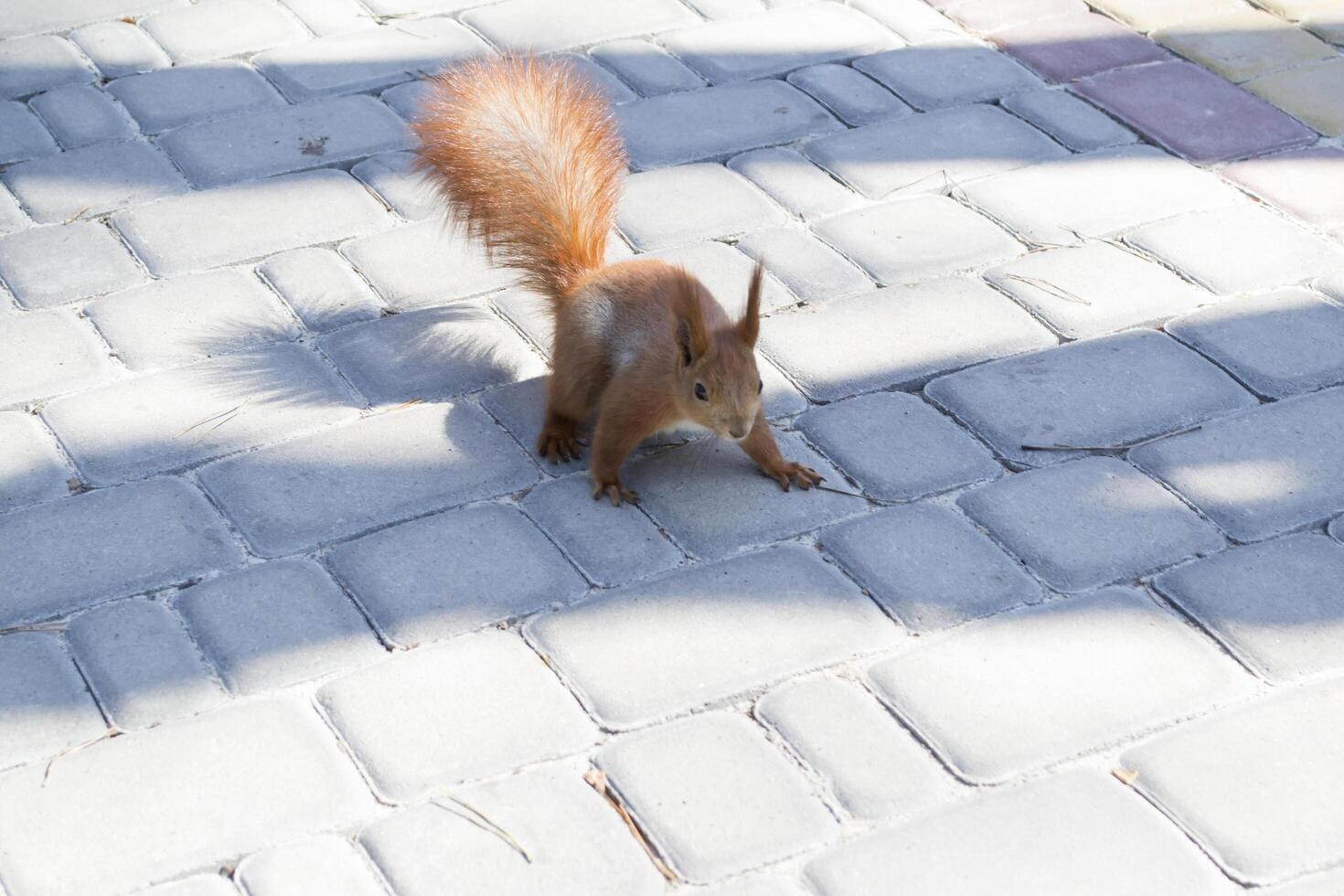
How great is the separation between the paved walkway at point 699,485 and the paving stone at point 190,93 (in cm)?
2

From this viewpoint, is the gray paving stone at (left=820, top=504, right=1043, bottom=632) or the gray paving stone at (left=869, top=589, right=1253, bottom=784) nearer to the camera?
the gray paving stone at (left=869, top=589, right=1253, bottom=784)

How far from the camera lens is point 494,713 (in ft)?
7.97

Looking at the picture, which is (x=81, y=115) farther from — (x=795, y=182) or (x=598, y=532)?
(x=598, y=532)

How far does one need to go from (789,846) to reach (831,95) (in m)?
2.47

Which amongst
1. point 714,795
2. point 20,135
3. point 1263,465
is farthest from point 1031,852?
point 20,135

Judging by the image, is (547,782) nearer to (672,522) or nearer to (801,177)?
(672,522)

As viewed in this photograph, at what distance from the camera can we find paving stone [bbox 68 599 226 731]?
2.42m

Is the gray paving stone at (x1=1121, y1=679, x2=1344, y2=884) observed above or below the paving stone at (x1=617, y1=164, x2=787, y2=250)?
below

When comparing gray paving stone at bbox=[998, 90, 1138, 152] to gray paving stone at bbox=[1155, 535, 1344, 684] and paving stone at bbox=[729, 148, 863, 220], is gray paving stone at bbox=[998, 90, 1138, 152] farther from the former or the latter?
gray paving stone at bbox=[1155, 535, 1344, 684]

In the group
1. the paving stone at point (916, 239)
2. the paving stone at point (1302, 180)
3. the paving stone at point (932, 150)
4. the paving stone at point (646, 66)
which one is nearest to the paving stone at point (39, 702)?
the paving stone at point (916, 239)

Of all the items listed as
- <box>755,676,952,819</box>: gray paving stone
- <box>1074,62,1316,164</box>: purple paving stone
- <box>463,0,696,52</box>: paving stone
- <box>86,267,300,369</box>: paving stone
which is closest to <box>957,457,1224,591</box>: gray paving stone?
<box>755,676,952,819</box>: gray paving stone

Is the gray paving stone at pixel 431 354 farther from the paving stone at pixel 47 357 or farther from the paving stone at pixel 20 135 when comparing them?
the paving stone at pixel 20 135

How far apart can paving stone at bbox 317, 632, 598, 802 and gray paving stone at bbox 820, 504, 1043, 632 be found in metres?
0.59

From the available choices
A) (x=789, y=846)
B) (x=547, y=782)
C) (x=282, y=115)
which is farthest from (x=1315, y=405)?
(x=282, y=115)
